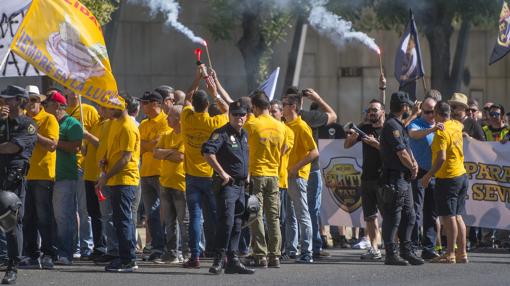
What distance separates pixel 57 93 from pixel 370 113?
11.8 feet

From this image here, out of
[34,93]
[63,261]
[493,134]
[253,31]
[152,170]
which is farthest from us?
[253,31]

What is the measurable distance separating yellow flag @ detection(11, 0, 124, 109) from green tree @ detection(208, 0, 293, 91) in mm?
13116

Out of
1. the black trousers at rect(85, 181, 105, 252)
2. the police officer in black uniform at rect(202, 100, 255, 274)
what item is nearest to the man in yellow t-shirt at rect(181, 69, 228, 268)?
the police officer in black uniform at rect(202, 100, 255, 274)

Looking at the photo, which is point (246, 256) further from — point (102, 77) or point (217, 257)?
point (102, 77)

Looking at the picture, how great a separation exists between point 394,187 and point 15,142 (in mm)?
4087

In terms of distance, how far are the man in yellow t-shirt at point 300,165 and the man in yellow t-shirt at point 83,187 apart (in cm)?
228

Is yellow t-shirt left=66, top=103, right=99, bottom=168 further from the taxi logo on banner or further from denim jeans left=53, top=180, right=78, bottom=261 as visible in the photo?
the taxi logo on banner

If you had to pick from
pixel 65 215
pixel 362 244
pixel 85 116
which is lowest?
pixel 362 244

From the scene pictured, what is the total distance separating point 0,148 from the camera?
11688 millimetres

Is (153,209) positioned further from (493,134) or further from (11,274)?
(493,134)

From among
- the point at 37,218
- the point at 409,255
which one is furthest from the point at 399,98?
the point at 37,218

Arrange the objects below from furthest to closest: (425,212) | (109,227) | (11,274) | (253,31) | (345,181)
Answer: (253,31) < (345,181) < (425,212) < (109,227) < (11,274)

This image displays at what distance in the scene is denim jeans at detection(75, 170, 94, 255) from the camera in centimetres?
1414

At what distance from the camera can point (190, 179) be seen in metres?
12.9
